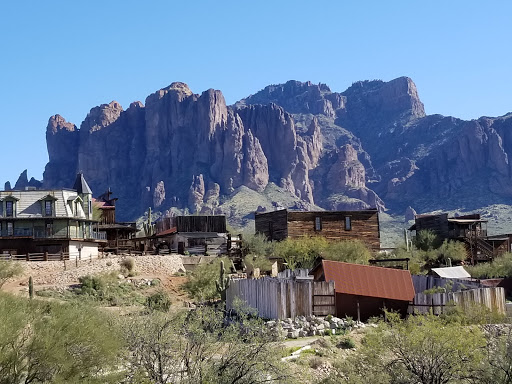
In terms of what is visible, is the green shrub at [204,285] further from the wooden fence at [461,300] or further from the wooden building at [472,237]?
the wooden building at [472,237]

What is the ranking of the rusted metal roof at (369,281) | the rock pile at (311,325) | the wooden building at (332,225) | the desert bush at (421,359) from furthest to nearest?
the wooden building at (332,225) → the rusted metal roof at (369,281) → the rock pile at (311,325) → the desert bush at (421,359)

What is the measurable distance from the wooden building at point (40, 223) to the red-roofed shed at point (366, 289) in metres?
28.0

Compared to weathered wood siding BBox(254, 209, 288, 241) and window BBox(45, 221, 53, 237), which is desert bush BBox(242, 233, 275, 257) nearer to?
weathered wood siding BBox(254, 209, 288, 241)

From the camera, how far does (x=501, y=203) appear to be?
189 m

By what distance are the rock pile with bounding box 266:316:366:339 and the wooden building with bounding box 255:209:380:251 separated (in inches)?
1291

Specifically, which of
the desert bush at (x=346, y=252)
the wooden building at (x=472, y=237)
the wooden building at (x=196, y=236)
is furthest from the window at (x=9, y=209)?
the wooden building at (x=472, y=237)

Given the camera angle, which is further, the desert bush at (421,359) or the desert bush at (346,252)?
the desert bush at (346,252)

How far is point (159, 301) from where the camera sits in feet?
139

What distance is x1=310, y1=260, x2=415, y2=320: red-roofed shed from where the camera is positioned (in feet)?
116

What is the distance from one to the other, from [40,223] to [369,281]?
32174mm

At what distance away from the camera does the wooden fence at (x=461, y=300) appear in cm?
3278

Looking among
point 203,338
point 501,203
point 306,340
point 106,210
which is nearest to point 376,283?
point 306,340

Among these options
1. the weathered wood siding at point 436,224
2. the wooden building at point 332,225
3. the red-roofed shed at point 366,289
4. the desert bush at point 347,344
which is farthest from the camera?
the weathered wood siding at point 436,224

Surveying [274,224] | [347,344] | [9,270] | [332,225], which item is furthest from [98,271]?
[347,344]
